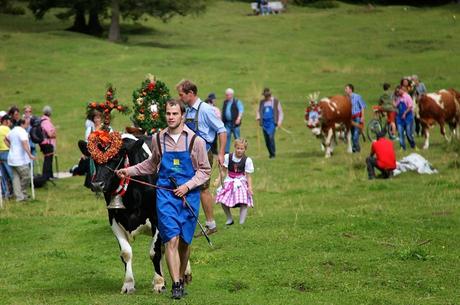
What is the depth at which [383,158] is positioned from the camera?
23.1 meters

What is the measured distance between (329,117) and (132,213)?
18800 mm

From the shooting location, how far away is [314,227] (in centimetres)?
1596

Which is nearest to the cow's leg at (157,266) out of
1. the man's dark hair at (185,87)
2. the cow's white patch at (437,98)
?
the man's dark hair at (185,87)

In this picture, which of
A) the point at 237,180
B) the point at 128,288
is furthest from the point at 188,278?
the point at 237,180

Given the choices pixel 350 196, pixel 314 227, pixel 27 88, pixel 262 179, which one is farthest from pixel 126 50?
pixel 314 227

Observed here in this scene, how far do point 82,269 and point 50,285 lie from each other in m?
0.94

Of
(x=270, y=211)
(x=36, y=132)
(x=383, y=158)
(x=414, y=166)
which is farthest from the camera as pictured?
(x=36, y=132)

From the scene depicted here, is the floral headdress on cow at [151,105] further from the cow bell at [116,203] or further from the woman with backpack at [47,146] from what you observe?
the woman with backpack at [47,146]

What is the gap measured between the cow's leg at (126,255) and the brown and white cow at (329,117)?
17.9 m

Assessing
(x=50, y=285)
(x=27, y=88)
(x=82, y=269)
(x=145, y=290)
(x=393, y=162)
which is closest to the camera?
(x=145, y=290)

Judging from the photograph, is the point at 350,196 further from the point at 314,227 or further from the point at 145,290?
the point at 145,290

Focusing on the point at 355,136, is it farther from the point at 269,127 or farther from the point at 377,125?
the point at 269,127

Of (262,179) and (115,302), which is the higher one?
(115,302)

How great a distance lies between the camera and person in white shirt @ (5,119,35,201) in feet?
73.2
